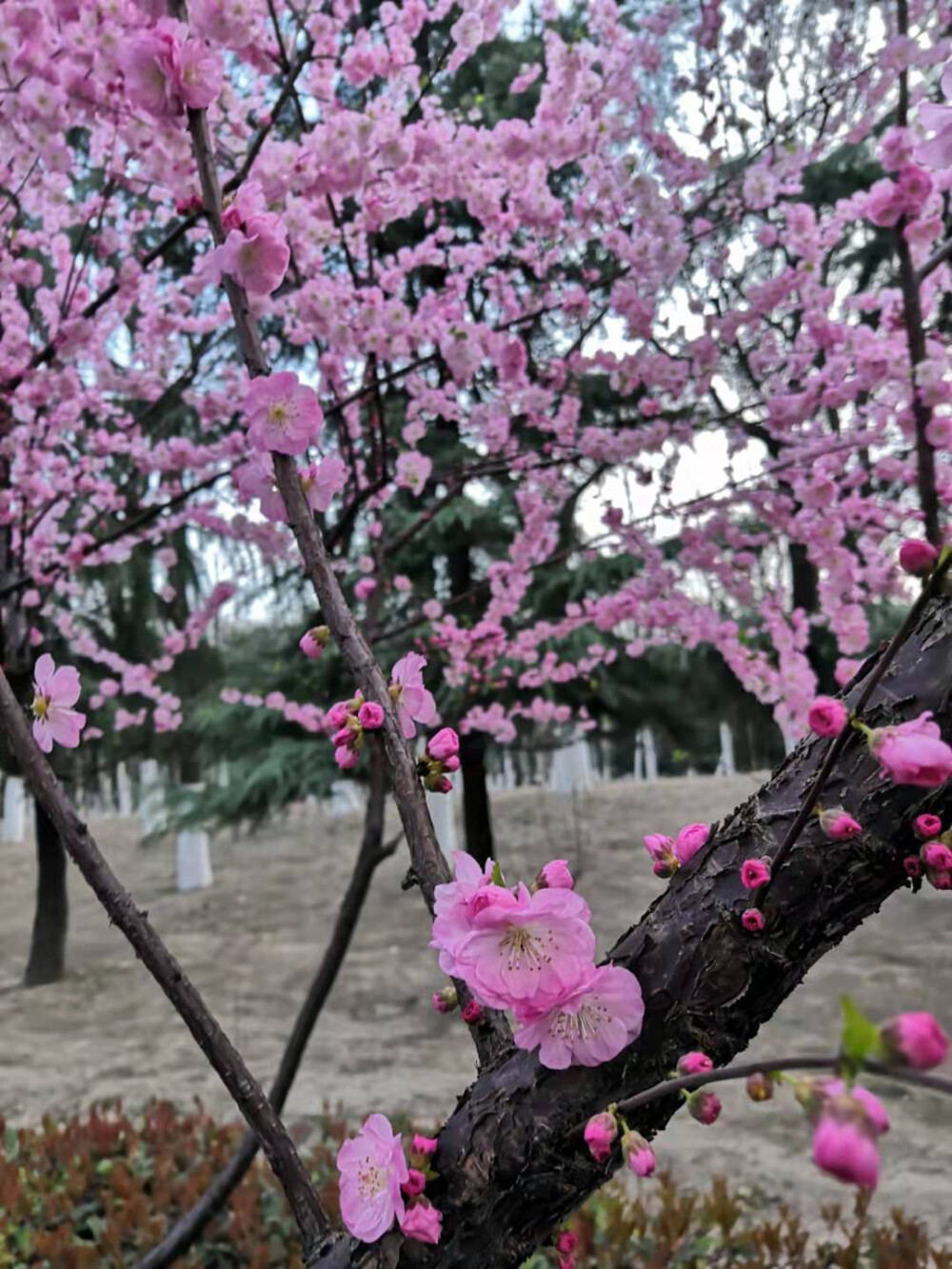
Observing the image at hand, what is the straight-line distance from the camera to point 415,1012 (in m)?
7.59

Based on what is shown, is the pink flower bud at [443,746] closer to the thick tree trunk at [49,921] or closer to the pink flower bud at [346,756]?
the pink flower bud at [346,756]

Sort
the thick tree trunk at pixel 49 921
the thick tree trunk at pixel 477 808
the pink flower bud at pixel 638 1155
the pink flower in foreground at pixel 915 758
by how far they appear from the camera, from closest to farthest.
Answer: the pink flower in foreground at pixel 915 758 → the pink flower bud at pixel 638 1155 → the thick tree trunk at pixel 477 808 → the thick tree trunk at pixel 49 921

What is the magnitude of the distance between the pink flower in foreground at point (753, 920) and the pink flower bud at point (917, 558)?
0.31 m

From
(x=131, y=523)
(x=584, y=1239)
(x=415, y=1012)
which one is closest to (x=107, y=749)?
(x=415, y=1012)

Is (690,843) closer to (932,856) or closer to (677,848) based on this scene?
(677,848)

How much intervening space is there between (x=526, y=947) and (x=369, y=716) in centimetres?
30

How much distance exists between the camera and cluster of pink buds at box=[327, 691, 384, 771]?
92 centimetres

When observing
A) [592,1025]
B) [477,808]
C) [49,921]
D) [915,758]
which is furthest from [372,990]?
[915,758]

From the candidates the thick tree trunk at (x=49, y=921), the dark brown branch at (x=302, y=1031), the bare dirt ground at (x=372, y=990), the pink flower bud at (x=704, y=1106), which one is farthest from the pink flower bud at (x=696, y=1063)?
the thick tree trunk at (x=49, y=921)

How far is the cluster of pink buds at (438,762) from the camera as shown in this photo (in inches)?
37.9

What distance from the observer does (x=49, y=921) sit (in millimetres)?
9336

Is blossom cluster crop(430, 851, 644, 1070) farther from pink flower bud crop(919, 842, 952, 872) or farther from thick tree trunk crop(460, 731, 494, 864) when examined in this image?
thick tree trunk crop(460, 731, 494, 864)

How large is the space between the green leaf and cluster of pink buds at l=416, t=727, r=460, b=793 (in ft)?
1.87

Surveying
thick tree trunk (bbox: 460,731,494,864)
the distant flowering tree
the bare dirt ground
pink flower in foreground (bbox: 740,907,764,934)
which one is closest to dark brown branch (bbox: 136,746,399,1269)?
the distant flowering tree
